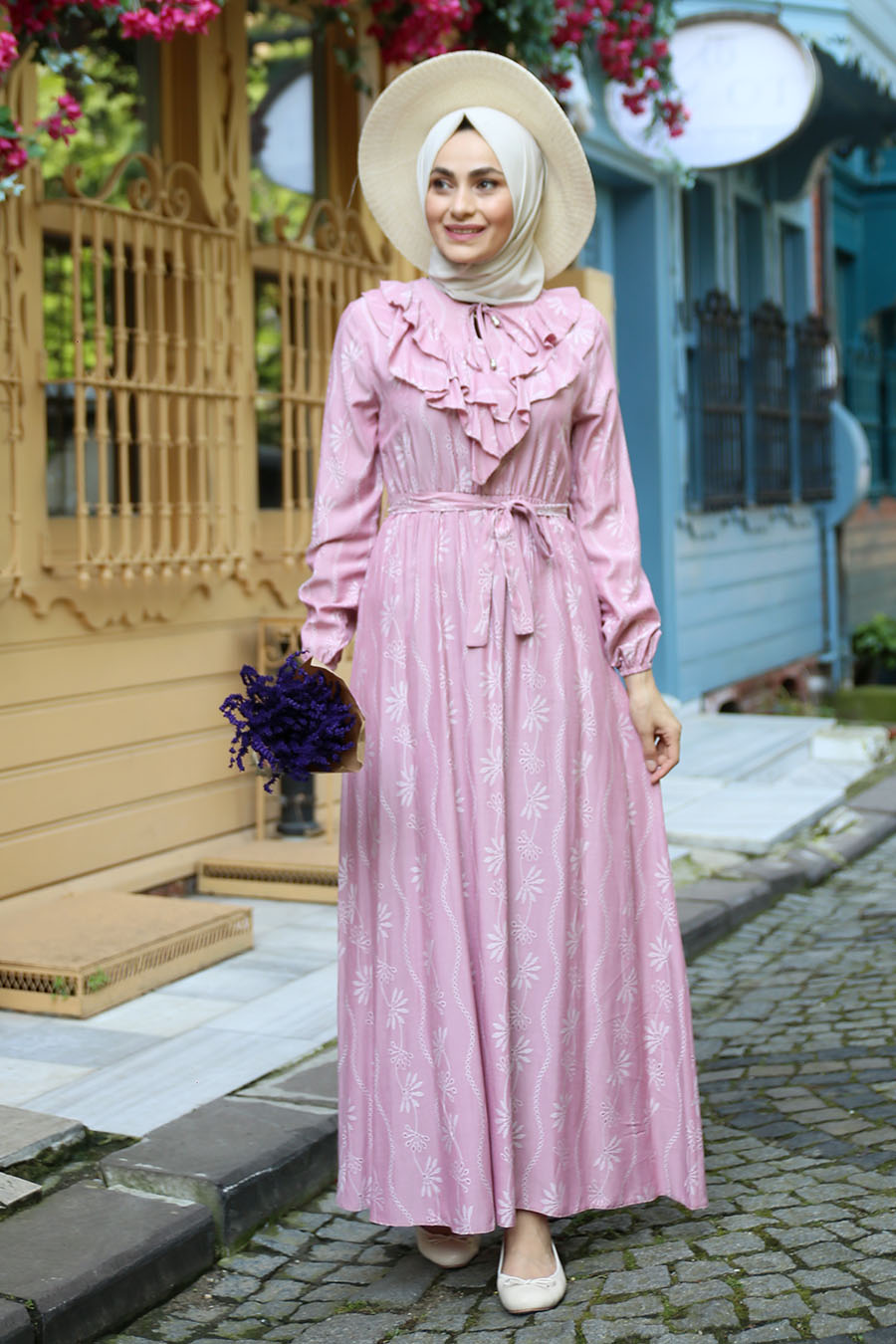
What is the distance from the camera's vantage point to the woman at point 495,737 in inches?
108

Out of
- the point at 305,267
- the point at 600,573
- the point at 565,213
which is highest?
the point at 305,267

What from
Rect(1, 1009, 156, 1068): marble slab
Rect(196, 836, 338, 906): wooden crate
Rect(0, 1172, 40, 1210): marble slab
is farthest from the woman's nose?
Rect(196, 836, 338, 906): wooden crate

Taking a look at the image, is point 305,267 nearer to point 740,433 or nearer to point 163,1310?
point 163,1310

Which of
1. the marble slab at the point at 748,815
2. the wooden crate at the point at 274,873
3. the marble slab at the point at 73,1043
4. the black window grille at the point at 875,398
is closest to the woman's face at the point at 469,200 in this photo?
the marble slab at the point at 73,1043

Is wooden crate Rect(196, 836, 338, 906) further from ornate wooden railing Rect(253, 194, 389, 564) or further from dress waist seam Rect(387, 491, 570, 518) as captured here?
dress waist seam Rect(387, 491, 570, 518)

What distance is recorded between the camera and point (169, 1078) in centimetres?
371

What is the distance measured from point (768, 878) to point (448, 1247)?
3.20 m

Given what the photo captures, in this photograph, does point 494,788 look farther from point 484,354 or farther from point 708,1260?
point 708,1260

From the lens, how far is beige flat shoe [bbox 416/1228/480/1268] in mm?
2941

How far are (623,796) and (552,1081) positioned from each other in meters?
0.50

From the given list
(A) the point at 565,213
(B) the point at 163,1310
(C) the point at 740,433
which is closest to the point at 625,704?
(A) the point at 565,213

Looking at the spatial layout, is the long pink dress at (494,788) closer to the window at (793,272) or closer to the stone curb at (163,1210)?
the stone curb at (163,1210)

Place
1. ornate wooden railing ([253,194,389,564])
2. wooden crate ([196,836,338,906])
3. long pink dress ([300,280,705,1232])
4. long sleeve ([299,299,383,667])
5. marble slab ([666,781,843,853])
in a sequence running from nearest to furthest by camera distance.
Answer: long pink dress ([300,280,705,1232]) < long sleeve ([299,299,383,667]) < wooden crate ([196,836,338,906]) < ornate wooden railing ([253,194,389,564]) < marble slab ([666,781,843,853])

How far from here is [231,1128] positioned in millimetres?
3307
